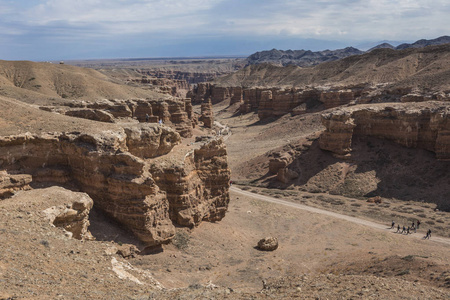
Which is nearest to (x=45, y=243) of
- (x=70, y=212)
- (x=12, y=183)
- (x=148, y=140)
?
(x=70, y=212)

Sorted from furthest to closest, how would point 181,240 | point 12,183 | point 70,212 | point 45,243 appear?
point 181,240 → point 12,183 → point 70,212 → point 45,243

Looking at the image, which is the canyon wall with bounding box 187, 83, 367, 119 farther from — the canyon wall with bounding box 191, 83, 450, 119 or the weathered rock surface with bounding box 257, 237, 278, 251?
the weathered rock surface with bounding box 257, 237, 278, 251

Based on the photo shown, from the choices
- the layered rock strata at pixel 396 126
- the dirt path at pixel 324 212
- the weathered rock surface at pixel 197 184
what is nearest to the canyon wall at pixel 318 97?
the layered rock strata at pixel 396 126

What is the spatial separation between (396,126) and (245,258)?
29.5 meters

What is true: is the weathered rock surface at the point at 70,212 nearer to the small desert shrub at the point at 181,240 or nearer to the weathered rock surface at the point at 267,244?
the small desert shrub at the point at 181,240

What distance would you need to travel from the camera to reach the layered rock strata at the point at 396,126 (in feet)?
123

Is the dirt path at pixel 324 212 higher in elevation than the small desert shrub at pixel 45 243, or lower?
lower

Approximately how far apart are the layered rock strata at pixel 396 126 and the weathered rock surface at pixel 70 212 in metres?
32.9

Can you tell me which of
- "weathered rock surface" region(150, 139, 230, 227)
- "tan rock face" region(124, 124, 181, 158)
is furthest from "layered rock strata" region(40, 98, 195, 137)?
"tan rock face" region(124, 124, 181, 158)

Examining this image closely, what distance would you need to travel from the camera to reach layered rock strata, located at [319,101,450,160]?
3747cm

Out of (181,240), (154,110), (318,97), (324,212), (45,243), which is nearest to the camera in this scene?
(45,243)

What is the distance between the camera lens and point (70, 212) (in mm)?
14305

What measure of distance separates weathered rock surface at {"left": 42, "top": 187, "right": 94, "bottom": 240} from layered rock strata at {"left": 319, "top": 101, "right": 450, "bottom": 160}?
3286 cm

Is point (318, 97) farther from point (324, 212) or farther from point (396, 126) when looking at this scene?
point (324, 212)
